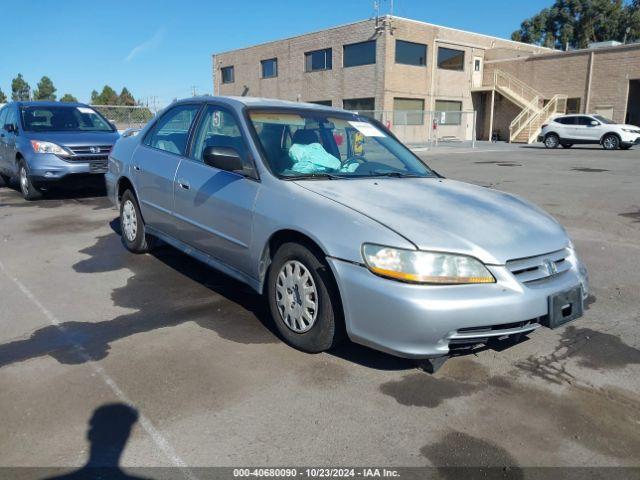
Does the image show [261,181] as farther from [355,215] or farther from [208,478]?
[208,478]

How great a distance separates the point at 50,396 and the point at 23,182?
307 inches

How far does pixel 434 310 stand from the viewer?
2895mm

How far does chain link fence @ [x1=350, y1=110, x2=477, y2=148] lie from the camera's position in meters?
27.3

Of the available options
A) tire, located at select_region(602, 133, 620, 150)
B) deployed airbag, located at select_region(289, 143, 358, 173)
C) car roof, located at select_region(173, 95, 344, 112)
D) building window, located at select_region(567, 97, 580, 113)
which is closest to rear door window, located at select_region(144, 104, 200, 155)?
car roof, located at select_region(173, 95, 344, 112)

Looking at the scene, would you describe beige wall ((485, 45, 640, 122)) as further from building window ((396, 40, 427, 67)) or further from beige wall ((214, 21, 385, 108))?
beige wall ((214, 21, 385, 108))

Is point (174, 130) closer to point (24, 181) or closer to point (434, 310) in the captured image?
point (434, 310)

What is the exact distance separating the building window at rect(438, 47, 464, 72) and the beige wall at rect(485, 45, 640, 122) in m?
2.68

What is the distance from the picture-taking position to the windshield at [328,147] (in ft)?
13.5

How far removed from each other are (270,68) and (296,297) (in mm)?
38775

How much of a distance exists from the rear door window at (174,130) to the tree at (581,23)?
65038 mm

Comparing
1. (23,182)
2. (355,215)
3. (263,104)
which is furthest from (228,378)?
(23,182)

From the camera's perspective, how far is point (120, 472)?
2443 mm

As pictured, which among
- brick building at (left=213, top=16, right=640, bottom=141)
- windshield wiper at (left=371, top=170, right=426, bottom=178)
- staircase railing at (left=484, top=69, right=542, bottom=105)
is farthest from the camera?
staircase railing at (left=484, top=69, right=542, bottom=105)

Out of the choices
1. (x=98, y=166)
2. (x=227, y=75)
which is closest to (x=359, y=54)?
(x=227, y=75)
